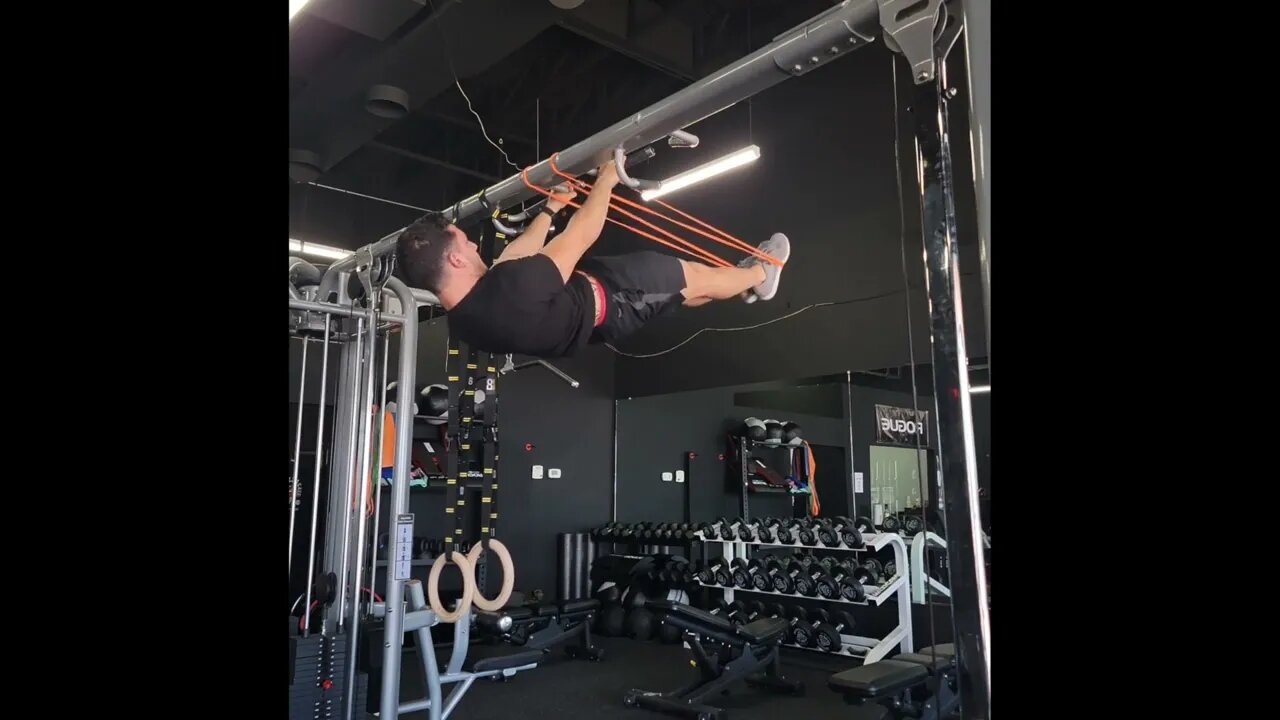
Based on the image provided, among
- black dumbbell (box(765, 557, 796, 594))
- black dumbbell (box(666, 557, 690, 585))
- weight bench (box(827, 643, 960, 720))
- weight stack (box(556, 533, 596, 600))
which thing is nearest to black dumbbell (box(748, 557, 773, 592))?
black dumbbell (box(765, 557, 796, 594))

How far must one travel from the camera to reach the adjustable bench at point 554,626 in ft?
16.9

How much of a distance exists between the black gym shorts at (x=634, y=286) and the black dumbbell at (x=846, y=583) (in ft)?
10.5

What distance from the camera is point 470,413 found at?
11.4 feet

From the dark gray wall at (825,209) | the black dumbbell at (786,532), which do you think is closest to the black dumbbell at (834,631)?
the black dumbbell at (786,532)

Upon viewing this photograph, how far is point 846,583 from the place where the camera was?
5.07 metres

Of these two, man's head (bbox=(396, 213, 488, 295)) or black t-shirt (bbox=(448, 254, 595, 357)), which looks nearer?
black t-shirt (bbox=(448, 254, 595, 357))

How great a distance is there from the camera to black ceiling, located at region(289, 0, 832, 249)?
4.05m

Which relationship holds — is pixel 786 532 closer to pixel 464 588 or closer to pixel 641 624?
pixel 641 624

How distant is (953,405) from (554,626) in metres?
4.56

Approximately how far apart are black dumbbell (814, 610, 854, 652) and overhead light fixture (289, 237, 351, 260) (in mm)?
5119

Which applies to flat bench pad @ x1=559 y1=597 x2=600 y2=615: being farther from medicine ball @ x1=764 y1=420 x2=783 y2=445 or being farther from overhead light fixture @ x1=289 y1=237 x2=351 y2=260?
overhead light fixture @ x1=289 y1=237 x2=351 y2=260

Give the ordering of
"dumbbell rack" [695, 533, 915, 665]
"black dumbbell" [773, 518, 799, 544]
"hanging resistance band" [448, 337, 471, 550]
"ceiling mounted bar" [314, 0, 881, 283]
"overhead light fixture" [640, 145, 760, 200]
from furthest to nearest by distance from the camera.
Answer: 1. "black dumbbell" [773, 518, 799, 544]
2. "dumbbell rack" [695, 533, 915, 665]
3. "overhead light fixture" [640, 145, 760, 200]
4. "hanging resistance band" [448, 337, 471, 550]
5. "ceiling mounted bar" [314, 0, 881, 283]

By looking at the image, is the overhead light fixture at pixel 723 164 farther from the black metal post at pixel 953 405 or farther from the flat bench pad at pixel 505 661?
the black metal post at pixel 953 405
